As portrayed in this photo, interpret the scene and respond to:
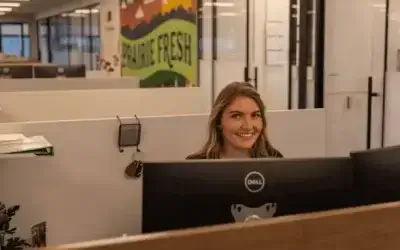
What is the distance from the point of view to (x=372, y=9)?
5.21 metres

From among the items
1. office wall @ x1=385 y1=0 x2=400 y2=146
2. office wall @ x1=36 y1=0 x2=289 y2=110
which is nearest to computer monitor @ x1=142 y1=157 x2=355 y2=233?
office wall @ x1=385 y1=0 x2=400 y2=146

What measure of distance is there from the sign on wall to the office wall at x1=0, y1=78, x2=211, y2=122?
2750 mm

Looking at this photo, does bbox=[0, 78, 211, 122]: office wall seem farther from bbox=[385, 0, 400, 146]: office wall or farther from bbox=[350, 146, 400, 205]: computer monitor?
bbox=[350, 146, 400, 205]: computer monitor

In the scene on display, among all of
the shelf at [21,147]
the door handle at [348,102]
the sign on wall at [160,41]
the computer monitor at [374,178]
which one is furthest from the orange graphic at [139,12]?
the computer monitor at [374,178]

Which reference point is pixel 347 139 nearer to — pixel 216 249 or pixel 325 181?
pixel 325 181

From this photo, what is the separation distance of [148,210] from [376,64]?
166 inches

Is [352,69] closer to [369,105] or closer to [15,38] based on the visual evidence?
[369,105]

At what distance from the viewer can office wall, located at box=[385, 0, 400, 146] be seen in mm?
5000

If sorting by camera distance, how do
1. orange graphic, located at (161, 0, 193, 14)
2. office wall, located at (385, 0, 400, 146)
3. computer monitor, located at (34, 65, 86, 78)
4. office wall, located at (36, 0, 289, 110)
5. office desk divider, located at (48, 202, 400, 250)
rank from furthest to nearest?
orange graphic, located at (161, 0, 193, 14), computer monitor, located at (34, 65, 86, 78), office wall, located at (36, 0, 289, 110), office wall, located at (385, 0, 400, 146), office desk divider, located at (48, 202, 400, 250)

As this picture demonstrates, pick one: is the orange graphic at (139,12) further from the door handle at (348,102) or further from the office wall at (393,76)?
the office wall at (393,76)

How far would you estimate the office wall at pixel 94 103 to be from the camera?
4152 mm

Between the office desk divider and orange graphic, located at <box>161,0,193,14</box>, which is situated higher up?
orange graphic, located at <box>161,0,193,14</box>

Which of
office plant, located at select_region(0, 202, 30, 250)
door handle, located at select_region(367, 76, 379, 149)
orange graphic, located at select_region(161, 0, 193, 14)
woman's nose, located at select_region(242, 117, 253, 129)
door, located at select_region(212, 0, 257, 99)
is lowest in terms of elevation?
office plant, located at select_region(0, 202, 30, 250)

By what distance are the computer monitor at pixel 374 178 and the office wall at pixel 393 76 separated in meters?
3.69
